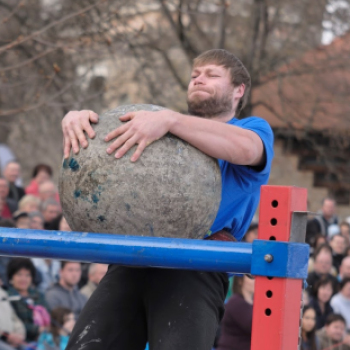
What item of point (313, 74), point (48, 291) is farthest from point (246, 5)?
point (48, 291)

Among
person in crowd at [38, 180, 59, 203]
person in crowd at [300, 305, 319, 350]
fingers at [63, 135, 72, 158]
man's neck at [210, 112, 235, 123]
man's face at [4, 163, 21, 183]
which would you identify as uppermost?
man's face at [4, 163, 21, 183]

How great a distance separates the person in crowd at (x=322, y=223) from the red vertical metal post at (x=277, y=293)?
7826mm

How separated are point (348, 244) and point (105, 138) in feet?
27.7

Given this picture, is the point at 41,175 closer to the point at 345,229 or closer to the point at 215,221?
the point at 345,229

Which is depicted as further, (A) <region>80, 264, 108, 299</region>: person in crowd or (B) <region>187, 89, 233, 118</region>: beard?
(A) <region>80, 264, 108, 299</region>: person in crowd

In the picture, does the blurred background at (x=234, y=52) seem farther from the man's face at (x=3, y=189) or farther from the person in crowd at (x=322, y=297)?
the person in crowd at (x=322, y=297)

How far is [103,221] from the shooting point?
3.27 m

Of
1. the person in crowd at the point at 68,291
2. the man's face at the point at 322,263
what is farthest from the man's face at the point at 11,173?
the man's face at the point at 322,263

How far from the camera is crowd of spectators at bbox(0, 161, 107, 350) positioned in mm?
6168

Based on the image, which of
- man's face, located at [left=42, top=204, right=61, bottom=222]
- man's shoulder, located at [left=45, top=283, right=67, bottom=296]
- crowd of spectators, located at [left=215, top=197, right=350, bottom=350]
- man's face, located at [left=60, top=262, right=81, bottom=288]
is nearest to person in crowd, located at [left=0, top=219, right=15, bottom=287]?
man's shoulder, located at [left=45, top=283, right=67, bottom=296]

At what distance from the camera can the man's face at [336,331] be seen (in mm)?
7668

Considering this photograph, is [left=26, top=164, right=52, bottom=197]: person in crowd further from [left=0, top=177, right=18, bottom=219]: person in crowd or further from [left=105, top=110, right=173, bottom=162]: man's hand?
[left=105, top=110, right=173, bottom=162]: man's hand

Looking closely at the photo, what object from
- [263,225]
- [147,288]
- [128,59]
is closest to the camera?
[263,225]

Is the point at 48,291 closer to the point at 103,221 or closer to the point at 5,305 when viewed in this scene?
the point at 5,305
